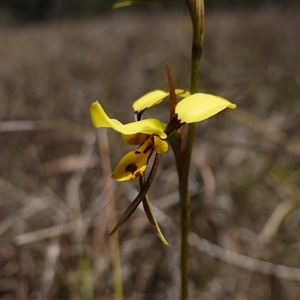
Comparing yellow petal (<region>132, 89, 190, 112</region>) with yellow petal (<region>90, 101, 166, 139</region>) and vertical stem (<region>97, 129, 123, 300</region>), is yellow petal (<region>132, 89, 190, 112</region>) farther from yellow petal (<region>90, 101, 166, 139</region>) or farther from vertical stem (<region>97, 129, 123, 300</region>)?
vertical stem (<region>97, 129, 123, 300</region>)

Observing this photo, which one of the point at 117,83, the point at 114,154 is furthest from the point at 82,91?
the point at 114,154

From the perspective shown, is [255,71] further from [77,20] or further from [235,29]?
[77,20]

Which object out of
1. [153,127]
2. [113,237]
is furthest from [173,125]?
[113,237]

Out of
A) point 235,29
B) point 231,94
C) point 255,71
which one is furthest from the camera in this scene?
point 235,29

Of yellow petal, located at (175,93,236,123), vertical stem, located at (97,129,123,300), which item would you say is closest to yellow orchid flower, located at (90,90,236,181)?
yellow petal, located at (175,93,236,123)

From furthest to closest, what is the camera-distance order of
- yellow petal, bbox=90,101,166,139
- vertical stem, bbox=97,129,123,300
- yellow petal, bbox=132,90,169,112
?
1. vertical stem, bbox=97,129,123,300
2. yellow petal, bbox=132,90,169,112
3. yellow petal, bbox=90,101,166,139

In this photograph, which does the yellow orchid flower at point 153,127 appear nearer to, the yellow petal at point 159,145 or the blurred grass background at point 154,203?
the yellow petal at point 159,145

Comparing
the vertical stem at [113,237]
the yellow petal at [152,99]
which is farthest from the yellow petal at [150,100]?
the vertical stem at [113,237]
